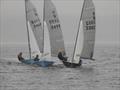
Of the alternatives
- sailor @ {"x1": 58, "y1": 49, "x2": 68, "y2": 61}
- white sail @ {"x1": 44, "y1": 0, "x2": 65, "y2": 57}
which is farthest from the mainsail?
white sail @ {"x1": 44, "y1": 0, "x2": 65, "y2": 57}

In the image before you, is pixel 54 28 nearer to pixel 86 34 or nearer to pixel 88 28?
pixel 86 34

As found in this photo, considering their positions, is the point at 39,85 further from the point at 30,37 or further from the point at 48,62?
the point at 30,37

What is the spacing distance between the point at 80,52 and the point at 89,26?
11.5ft

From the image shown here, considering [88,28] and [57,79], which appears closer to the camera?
[57,79]

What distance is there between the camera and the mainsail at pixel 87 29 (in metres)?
55.4

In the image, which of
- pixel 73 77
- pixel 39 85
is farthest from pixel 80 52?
pixel 39 85

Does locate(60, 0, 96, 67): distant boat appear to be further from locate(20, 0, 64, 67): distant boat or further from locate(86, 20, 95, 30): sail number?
locate(20, 0, 64, 67): distant boat

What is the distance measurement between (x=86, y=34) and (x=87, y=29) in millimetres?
572

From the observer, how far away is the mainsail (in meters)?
55.4

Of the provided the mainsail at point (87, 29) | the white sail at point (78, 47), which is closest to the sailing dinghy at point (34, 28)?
the white sail at point (78, 47)

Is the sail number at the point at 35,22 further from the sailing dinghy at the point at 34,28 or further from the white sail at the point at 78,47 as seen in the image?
the white sail at the point at 78,47

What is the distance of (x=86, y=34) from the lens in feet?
186

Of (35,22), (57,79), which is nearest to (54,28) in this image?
(35,22)

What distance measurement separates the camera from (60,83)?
44875mm
